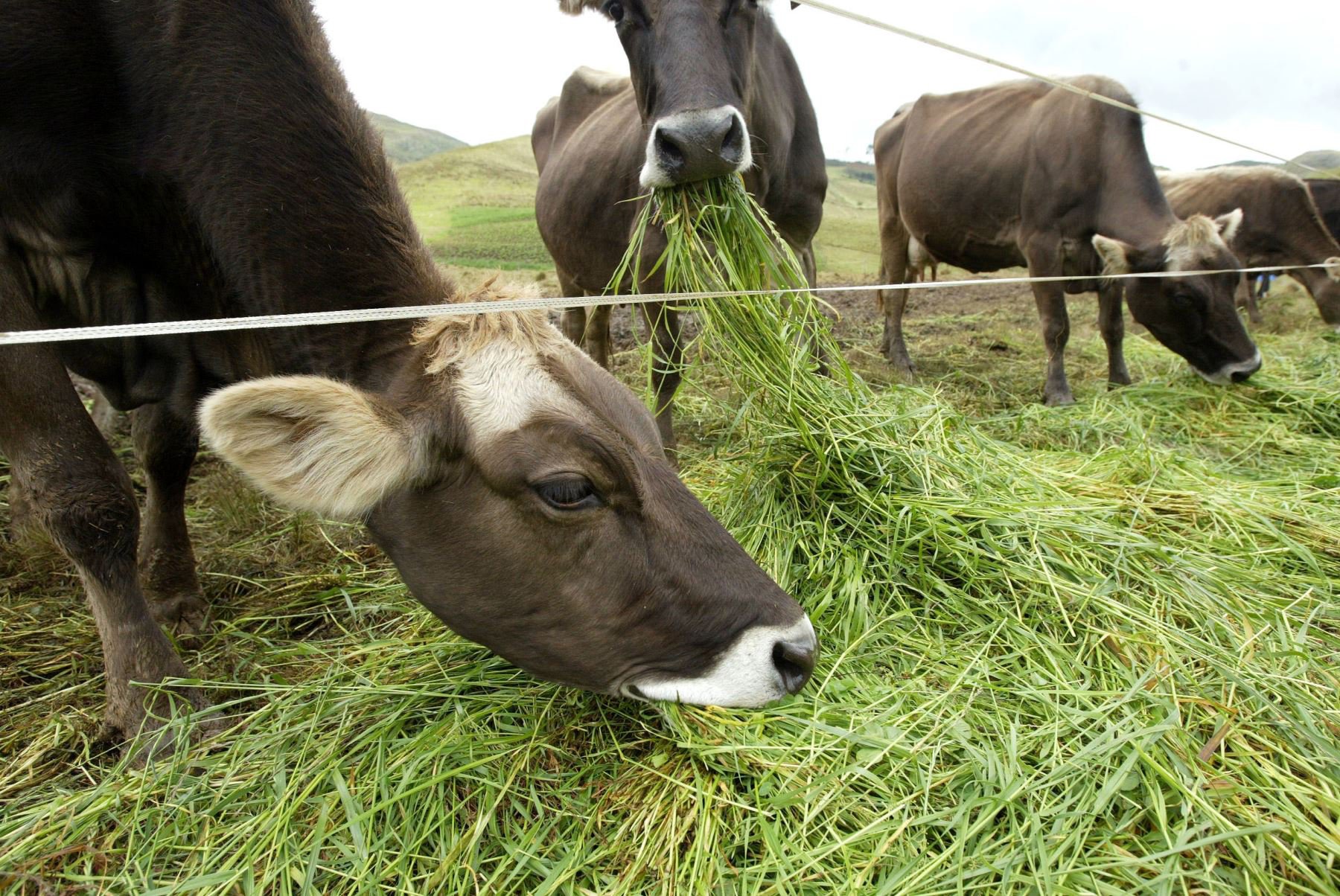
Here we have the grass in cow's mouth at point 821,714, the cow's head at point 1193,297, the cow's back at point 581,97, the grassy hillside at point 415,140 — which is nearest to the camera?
the grass in cow's mouth at point 821,714

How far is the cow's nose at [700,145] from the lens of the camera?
304cm

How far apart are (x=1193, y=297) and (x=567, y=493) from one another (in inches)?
231

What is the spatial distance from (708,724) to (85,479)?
2034 mm

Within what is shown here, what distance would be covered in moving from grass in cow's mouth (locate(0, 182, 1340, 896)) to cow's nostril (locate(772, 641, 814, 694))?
0.07 metres

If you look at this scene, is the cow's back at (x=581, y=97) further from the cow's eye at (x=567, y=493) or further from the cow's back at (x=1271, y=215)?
the cow's back at (x=1271, y=215)

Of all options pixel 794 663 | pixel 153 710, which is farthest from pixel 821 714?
pixel 153 710

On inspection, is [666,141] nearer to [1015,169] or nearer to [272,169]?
[272,169]

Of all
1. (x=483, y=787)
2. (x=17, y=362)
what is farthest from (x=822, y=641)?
(x=17, y=362)

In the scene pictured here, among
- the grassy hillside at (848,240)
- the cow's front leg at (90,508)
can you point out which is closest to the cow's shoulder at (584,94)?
the cow's front leg at (90,508)

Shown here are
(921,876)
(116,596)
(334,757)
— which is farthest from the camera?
(116,596)

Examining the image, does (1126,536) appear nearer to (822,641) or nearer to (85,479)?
(822,641)

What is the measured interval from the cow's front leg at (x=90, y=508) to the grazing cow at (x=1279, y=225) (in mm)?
11020

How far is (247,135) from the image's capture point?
2.49m

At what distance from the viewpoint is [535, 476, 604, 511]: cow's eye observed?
2.06 metres
